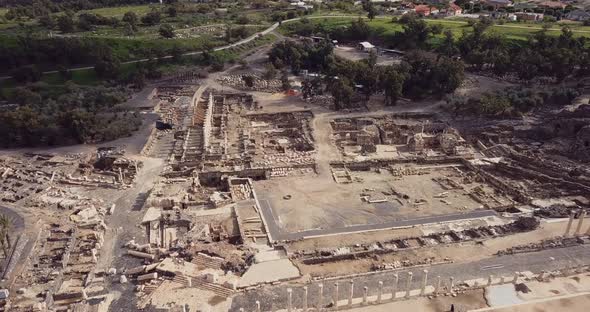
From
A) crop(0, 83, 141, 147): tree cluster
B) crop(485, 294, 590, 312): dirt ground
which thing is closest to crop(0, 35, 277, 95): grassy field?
crop(0, 83, 141, 147): tree cluster

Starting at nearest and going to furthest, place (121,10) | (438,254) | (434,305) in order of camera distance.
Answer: (434,305), (438,254), (121,10)

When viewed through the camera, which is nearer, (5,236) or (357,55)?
(5,236)

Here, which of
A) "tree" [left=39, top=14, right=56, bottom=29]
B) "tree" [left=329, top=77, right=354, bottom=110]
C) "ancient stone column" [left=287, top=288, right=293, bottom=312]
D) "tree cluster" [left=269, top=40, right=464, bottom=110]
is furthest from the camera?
"tree" [left=39, top=14, right=56, bottom=29]

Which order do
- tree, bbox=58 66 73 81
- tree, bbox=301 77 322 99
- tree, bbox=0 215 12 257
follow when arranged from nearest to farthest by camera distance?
tree, bbox=0 215 12 257 < tree, bbox=301 77 322 99 < tree, bbox=58 66 73 81

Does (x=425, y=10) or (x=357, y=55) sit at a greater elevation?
(x=425, y=10)

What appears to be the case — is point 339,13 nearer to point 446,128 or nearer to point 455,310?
point 446,128

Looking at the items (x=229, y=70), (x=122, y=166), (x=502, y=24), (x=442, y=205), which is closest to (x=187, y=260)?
(x=122, y=166)

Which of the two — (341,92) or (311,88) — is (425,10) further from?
(341,92)

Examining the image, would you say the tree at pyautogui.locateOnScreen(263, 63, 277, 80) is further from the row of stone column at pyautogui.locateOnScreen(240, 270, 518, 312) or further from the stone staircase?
the row of stone column at pyautogui.locateOnScreen(240, 270, 518, 312)

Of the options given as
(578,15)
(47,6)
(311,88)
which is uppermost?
(47,6)

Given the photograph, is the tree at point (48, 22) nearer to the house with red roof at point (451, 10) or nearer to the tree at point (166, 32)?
the tree at point (166, 32)

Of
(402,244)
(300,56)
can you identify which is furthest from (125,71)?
(402,244)

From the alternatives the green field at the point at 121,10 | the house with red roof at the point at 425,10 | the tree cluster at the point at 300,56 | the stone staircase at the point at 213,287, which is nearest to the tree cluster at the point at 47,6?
the green field at the point at 121,10
